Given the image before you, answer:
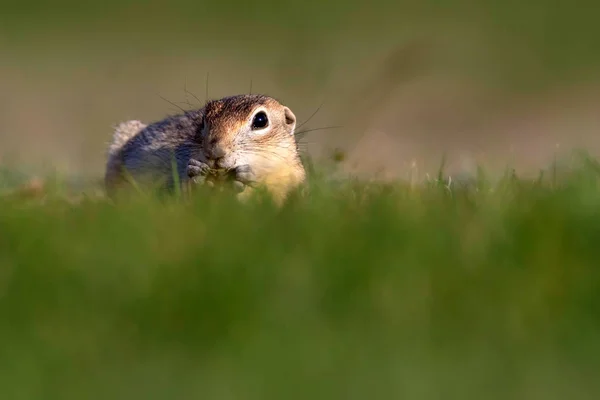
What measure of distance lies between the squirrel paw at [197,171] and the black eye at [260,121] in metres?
0.57

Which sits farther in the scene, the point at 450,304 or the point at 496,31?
the point at 496,31

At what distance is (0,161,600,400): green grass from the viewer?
324cm

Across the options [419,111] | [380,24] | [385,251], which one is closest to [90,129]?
[419,111]

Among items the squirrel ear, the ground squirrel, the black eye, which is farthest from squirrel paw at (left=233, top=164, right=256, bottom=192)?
the squirrel ear

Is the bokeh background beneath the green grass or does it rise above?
above

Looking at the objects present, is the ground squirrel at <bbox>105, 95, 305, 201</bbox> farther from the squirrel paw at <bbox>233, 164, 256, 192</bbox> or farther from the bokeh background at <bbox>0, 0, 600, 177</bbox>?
the bokeh background at <bbox>0, 0, 600, 177</bbox>

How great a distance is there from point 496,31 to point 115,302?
49.5 feet

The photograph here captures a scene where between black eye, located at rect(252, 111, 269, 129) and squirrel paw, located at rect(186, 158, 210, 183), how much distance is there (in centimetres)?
57

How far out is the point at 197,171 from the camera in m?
5.89

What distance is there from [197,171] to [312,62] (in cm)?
445

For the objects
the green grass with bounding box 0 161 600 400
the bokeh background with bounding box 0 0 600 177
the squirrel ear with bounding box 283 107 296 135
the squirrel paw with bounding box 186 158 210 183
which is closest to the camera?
the green grass with bounding box 0 161 600 400

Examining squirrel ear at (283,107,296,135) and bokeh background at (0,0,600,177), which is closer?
squirrel ear at (283,107,296,135)

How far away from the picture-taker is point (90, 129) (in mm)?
14547

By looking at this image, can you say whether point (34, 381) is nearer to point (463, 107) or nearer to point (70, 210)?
point (70, 210)
